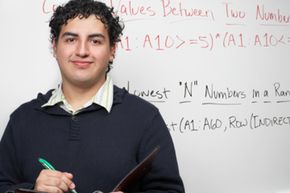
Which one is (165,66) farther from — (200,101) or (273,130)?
(273,130)

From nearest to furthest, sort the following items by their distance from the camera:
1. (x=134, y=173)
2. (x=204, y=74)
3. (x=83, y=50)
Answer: (x=134, y=173)
(x=83, y=50)
(x=204, y=74)

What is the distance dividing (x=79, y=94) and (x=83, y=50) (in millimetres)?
136

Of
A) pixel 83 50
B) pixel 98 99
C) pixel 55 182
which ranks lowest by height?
pixel 55 182

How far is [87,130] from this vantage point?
882mm

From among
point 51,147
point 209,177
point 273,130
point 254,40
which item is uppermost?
point 254,40

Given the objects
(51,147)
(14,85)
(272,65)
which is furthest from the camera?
(272,65)

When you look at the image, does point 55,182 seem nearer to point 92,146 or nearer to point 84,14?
point 92,146

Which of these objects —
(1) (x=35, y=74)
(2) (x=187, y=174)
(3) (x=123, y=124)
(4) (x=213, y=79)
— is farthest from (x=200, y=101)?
(1) (x=35, y=74)

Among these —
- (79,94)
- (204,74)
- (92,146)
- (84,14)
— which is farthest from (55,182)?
(204,74)

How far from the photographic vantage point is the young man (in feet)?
2.84

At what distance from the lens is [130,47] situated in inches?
45.6

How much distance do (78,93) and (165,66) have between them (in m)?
0.37

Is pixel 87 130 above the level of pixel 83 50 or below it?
below

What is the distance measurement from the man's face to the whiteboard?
203 mm
